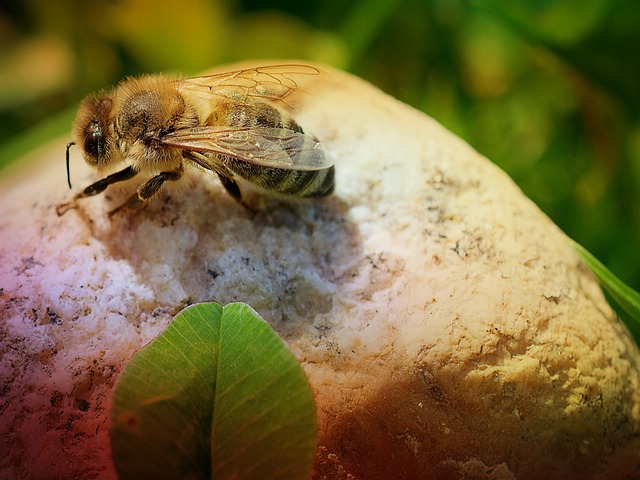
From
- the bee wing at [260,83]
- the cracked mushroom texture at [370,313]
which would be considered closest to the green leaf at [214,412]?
the cracked mushroom texture at [370,313]

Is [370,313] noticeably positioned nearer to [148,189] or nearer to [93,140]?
[148,189]

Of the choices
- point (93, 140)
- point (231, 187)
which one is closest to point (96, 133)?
point (93, 140)

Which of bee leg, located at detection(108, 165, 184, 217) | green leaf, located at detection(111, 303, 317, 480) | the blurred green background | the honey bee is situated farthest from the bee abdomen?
the blurred green background

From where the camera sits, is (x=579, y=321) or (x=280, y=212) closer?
(x=579, y=321)

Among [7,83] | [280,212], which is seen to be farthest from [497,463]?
[7,83]

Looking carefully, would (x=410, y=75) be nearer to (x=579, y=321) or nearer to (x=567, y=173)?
(x=567, y=173)

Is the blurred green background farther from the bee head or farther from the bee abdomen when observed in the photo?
the bee abdomen

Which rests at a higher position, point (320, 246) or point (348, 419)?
point (320, 246)
